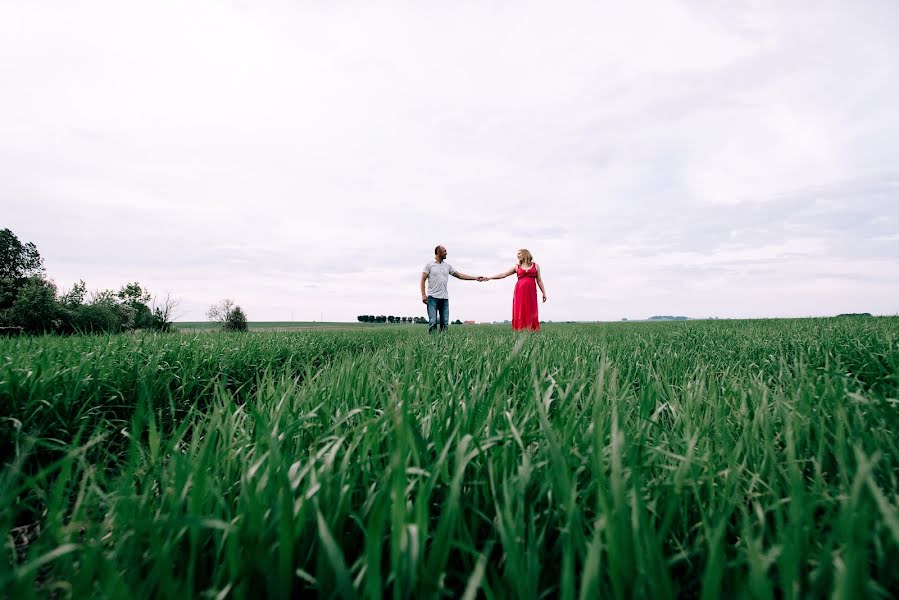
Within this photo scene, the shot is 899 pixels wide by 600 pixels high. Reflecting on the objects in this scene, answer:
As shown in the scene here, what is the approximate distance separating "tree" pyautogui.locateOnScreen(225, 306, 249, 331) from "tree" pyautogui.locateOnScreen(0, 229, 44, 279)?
16363 mm

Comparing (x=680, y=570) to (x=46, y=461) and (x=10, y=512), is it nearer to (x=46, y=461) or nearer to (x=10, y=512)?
(x=10, y=512)

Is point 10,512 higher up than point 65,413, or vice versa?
point 10,512

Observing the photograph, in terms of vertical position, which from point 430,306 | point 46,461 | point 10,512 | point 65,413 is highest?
point 430,306

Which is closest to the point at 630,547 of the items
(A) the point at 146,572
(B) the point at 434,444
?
(B) the point at 434,444

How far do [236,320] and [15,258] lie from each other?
19091mm

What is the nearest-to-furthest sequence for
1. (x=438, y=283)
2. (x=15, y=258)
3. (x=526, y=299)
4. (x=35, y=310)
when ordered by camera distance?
(x=438, y=283), (x=526, y=299), (x=35, y=310), (x=15, y=258)

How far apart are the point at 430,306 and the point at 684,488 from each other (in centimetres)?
968

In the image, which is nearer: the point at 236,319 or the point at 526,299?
the point at 526,299

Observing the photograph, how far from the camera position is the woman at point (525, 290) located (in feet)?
37.2

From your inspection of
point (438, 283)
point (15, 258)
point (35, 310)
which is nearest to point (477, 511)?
point (438, 283)

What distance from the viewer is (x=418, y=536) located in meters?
0.83

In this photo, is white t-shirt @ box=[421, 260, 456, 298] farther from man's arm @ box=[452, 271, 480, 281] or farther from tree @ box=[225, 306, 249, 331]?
tree @ box=[225, 306, 249, 331]

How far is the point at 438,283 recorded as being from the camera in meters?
10.7

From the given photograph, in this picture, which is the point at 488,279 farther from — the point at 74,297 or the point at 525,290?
the point at 74,297
